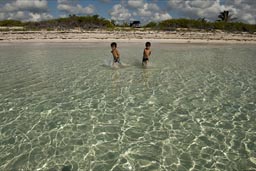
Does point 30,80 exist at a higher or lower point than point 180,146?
higher

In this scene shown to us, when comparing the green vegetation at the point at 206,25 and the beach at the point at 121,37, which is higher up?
the green vegetation at the point at 206,25

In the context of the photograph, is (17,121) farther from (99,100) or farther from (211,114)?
(211,114)

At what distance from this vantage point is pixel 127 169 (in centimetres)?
562

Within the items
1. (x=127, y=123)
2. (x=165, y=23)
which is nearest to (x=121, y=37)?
(x=165, y=23)

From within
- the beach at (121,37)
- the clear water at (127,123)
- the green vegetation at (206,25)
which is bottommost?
the clear water at (127,123)

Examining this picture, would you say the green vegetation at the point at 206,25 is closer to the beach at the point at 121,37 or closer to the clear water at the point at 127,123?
the beach at the point at 121,37

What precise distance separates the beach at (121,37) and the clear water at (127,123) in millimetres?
25070

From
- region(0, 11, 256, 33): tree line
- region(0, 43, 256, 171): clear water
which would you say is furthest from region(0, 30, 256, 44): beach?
region(0, 43, 256, 171): clear water

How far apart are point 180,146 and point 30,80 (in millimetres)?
10666

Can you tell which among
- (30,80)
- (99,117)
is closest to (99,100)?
(99,117)

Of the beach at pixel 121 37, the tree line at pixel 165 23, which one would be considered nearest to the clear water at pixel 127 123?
the beach at pixel 121 37

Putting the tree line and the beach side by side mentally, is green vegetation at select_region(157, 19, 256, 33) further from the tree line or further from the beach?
the beach

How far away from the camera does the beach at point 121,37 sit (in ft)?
123

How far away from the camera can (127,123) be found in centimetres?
800
